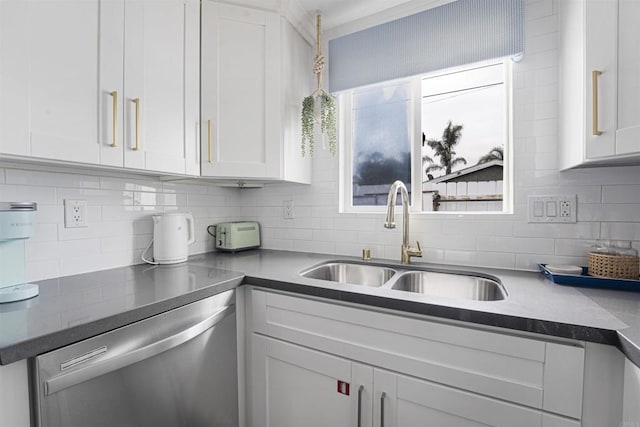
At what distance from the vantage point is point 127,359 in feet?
2.88

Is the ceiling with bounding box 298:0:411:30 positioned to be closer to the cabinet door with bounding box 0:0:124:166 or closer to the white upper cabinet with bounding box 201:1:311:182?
the white upper cabinet with bounding box 201:1:311:182

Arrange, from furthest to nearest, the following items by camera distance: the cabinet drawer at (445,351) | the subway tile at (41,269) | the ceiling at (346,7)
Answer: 1. the ceiling at (346,7)
2. the subway tile at (41,269)
3. the cabinet drawer at (445,351)

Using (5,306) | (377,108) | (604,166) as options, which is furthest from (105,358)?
(604,166)

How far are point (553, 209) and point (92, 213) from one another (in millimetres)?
2091

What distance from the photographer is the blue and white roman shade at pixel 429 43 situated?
1393mm

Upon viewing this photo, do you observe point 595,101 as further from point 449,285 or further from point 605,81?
point 449,285

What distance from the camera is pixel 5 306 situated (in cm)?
90

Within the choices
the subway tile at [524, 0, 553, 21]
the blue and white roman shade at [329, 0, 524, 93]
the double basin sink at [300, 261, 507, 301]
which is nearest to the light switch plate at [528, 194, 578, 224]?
the double basin sink at [300, 261, 507, 301]

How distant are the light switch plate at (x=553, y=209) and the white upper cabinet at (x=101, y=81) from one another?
63.7 inches

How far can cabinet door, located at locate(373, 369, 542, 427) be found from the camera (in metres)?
0.85

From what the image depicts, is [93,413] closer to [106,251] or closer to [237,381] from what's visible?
[237,381]

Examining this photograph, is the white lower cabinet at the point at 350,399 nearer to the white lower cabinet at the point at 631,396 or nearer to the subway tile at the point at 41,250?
the white lower cabinet at the point at 631,396

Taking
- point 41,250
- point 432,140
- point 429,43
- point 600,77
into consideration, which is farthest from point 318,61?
point 41,250

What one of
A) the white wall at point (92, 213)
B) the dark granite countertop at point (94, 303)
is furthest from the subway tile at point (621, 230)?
the white wall at point (92, 213)
